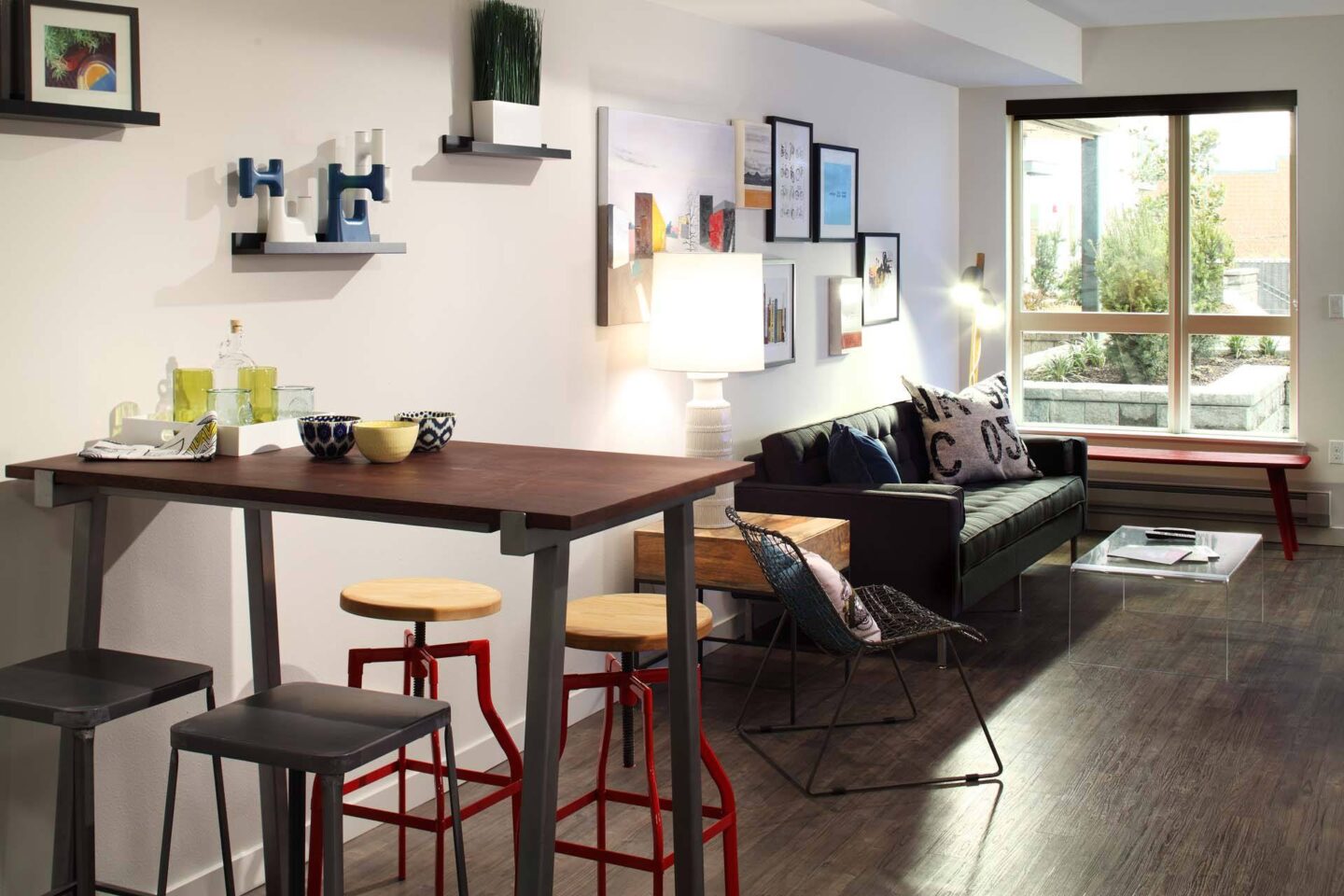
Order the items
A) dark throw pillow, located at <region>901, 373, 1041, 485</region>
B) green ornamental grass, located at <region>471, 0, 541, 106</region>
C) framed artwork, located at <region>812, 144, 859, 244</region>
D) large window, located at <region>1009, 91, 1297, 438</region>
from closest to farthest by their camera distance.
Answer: green ornamental grass, located at <region>471, 0, 541, 106</region>
framed artwork, located at <region>812, 144, 859, 244</region>
dark throw pillow, located at <region>901, 373, 1041, 485</region>
large window, located at <region>1009, 91, 1297, 438</region>

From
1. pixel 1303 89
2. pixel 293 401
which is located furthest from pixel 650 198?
pixel 1303 89

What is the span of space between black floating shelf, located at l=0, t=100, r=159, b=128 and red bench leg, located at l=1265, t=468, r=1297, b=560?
567cm

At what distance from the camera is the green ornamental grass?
387 cm

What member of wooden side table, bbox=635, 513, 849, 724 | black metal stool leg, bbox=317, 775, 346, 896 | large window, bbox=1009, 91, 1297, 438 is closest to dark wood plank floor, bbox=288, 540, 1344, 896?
wooden side table, bbox=635, 513, 849, 724

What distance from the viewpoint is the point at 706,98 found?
5.10 meters

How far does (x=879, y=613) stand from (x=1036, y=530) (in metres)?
1.99

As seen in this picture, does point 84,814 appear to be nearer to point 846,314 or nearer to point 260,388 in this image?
point 260,388

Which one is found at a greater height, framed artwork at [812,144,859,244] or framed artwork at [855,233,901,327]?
framed artwork at [812,144,859,244]

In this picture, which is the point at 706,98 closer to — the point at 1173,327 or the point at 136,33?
the point at 136,33

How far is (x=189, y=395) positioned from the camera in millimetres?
2957

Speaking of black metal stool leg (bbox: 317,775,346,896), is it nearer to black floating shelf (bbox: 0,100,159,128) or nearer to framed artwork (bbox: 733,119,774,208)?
black floating shelf (bbox: 0,100,159,128)

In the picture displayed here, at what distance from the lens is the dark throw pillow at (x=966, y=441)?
629cm

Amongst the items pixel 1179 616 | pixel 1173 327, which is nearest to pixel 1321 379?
pixel 1173 327

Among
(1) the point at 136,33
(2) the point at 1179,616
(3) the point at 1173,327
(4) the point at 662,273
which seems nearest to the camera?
(1) the point at 136,33
